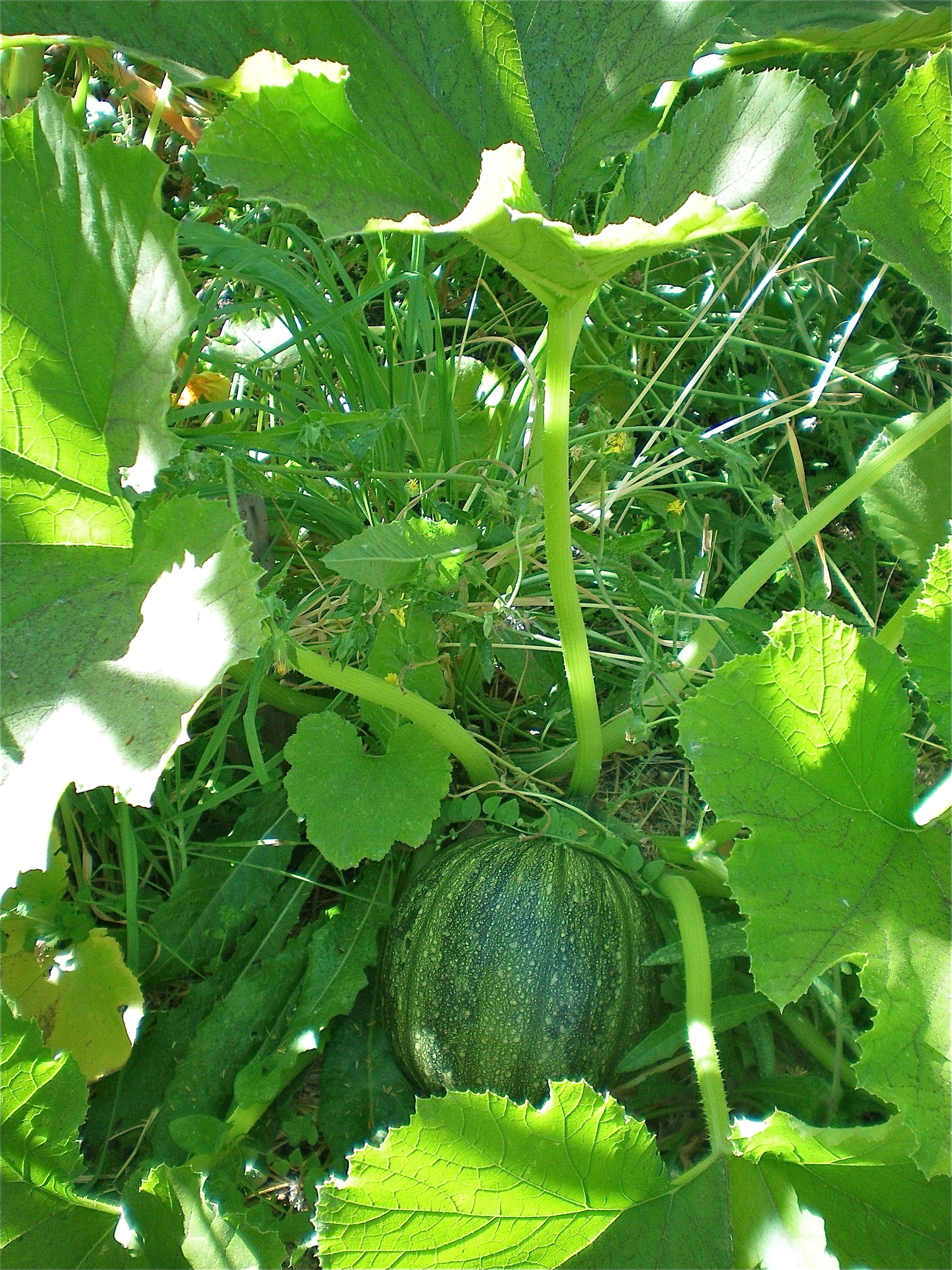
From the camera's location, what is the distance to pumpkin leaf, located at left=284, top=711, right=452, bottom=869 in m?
1.40

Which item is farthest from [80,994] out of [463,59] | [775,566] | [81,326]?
[463,59]

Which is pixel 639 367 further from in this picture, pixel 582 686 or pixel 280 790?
pixel 280 790

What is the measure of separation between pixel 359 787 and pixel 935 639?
0.79m

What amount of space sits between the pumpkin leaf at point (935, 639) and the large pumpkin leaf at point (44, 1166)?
116cm

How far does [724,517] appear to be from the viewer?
195cm

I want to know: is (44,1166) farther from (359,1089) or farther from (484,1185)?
(484,1185)

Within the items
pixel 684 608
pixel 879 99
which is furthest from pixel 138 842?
pixel 879 99

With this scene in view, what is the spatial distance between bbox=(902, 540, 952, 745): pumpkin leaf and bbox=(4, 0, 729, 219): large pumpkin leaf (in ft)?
2.23

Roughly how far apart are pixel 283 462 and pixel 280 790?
56 centimetres

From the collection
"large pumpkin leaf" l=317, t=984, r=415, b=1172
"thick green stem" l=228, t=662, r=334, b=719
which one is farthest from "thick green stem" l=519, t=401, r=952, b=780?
"large pumpkin leaf" l=317, t=984, r=415, b=1172

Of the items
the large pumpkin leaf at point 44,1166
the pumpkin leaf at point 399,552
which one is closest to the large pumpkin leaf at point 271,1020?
the large pumpkin leaf at point 44,1166

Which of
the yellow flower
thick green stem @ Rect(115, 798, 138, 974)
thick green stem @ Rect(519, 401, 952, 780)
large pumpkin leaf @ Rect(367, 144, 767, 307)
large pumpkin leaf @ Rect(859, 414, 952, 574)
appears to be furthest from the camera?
the yellow flower

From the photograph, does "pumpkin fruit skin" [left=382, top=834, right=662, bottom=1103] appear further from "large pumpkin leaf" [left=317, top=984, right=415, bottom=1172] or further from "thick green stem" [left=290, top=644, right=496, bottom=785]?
"thick green stem" [left=290, top=644, right=496, bottom=785]

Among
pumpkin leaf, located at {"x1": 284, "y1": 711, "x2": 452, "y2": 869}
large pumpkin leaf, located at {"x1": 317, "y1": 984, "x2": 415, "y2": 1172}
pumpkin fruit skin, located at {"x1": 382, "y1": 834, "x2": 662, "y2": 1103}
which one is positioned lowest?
large pumpkin leaf, located at {"x1": 317, "y1": 984, "x2": 415, "y2": 1172}
